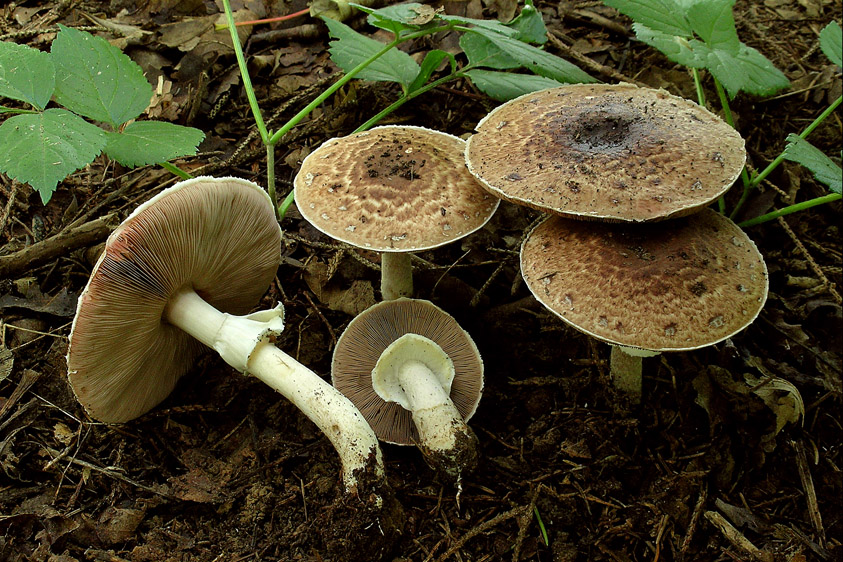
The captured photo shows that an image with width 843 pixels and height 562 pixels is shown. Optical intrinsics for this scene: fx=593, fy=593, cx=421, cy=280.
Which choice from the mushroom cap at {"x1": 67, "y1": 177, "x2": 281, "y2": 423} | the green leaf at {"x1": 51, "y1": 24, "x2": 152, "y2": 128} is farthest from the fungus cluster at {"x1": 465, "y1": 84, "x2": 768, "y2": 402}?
the green leaf at {"x1": 51, "y1": 24, "x2": 152, "y2": 128}

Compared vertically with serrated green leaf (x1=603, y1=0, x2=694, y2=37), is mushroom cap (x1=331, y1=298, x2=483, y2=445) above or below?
below

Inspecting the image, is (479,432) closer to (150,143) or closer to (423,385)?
(423,385)

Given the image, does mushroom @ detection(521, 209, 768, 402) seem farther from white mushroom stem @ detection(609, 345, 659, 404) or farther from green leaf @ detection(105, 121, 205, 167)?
green leaf @ detection(105, 121, 205, 167)

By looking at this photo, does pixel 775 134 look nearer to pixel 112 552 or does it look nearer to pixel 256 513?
pixel 256 513

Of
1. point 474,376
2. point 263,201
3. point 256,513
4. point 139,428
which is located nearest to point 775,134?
point 474,376

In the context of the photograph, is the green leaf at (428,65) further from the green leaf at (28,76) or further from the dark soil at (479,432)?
the green leaf at (28,76)

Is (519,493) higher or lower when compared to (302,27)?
lower
